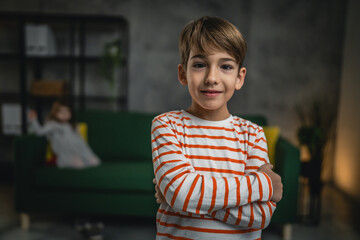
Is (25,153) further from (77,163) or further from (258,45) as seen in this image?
(258,45)

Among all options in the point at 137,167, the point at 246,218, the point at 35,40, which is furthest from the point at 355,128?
the point at 35,40

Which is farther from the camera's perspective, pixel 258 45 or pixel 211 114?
pixel 258 45

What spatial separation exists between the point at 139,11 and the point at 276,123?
214 centimetres

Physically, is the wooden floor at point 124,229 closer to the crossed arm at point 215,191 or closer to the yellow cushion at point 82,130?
the yellow cushion at point 82,130

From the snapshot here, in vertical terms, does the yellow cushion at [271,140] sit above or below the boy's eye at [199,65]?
below

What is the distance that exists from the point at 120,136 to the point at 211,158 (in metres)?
2.20

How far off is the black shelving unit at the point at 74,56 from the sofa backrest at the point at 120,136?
2.32 ft

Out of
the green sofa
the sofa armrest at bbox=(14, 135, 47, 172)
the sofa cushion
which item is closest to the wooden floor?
the green sofa

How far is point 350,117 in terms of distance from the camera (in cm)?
326

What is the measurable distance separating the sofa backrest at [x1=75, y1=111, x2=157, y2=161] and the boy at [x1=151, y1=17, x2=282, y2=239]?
2.08m

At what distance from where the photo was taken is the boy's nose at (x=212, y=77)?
649 mm

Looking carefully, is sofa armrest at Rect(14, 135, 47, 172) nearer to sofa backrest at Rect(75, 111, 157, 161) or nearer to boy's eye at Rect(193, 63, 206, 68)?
sofa backrest at Rect(75, 111, 157, 161)

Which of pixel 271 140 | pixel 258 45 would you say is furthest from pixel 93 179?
pixel 258 45

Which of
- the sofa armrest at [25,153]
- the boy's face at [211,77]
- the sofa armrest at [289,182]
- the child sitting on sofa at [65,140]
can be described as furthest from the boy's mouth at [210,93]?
the sofa armrest at [25,153]
